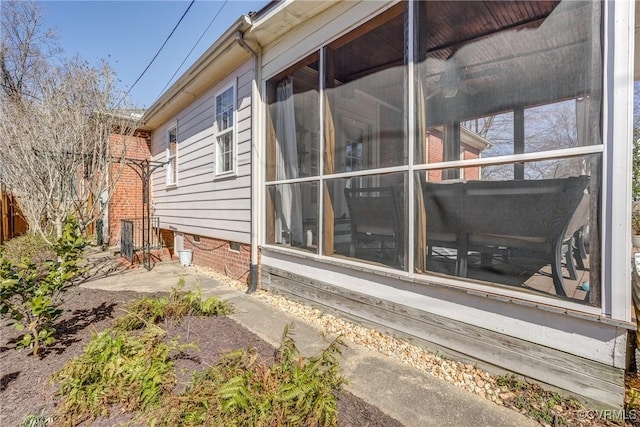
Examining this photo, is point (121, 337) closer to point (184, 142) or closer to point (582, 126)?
point (582, 126)

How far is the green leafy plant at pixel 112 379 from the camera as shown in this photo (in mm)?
1795

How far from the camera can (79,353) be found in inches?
96.5

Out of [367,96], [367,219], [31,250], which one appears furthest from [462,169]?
[31,250]

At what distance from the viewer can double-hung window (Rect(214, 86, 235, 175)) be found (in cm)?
540

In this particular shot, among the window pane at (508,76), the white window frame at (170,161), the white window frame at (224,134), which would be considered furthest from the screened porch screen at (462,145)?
the white window frame at (170,161)

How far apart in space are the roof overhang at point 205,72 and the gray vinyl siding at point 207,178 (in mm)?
133

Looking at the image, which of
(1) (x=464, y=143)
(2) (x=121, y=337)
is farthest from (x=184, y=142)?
(1) (x=464, y=143)

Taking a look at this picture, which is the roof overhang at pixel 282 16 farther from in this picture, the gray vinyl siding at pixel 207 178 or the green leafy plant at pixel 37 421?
the green leafy plant at pixel 37 421

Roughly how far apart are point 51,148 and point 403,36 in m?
6.68

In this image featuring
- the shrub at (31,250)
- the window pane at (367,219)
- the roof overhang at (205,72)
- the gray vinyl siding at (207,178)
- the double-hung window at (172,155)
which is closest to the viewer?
the window pane at (367,219)

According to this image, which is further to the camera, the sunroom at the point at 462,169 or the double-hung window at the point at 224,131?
the double-hung window at the point at 224,131

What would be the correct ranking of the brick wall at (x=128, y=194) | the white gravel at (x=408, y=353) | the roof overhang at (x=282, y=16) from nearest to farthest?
the white gravel at (x=408, y=353), the roof overhang at (x=282, y=16), the brick wall at (x=128, y=194)

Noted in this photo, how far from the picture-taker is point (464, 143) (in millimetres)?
2873

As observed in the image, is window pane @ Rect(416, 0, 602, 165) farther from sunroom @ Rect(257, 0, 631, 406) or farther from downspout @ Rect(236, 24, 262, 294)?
downspout @ Rect(236, 24, 262, 294)
